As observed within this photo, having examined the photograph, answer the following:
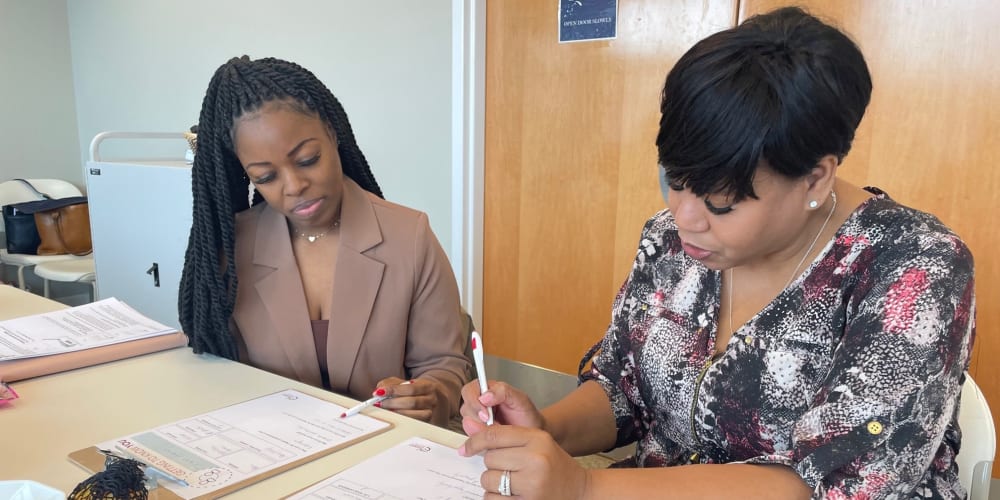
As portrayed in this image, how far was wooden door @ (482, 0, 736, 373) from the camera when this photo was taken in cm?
239

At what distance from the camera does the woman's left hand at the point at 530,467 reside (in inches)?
28.5

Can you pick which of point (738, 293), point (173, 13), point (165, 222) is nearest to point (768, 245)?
point (738, 293)

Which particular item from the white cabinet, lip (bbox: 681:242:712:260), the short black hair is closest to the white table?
lip (bbox: 681:242:712:260)

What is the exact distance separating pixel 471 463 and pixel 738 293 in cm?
46

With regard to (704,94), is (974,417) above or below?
below

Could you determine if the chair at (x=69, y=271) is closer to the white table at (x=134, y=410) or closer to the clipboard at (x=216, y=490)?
the white table at (x=134, y=410)

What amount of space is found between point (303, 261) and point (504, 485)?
82 cm

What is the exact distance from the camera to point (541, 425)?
3.21 ft

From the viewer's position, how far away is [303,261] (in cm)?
140

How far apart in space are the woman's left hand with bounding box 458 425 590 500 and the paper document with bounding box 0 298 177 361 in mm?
940

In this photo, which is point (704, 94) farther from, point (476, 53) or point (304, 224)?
point (476, 53)

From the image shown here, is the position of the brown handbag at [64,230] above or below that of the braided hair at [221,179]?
below

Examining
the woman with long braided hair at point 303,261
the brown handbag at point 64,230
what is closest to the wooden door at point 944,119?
the woman with long braided hair at point 303,261

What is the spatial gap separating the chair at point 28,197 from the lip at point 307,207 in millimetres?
2646
